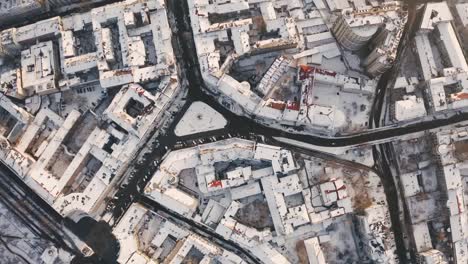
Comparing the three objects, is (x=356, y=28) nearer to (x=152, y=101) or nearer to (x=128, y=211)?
(x=152, y=101)

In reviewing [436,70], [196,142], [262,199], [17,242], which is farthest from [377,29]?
[17,242]

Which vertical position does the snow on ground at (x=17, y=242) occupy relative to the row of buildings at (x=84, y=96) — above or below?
below

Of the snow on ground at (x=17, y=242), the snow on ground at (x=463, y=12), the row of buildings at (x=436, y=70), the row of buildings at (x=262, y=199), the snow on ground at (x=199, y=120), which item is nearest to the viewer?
the row of buildings at (x=262, y=199)

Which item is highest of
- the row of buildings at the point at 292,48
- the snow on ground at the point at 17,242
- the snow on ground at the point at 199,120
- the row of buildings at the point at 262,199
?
the row of buildings at the point at 292,48

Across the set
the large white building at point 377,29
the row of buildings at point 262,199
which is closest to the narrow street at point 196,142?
the row of buildings at point 262,199

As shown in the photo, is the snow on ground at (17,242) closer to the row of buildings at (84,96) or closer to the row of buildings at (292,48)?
the row of buildings at (84,96)

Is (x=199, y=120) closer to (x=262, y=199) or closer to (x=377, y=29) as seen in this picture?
(x=262, y=199)

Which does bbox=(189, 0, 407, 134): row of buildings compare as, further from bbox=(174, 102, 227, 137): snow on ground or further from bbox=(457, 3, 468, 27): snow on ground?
bbox=(457, 3, 468, 27): snow on ground

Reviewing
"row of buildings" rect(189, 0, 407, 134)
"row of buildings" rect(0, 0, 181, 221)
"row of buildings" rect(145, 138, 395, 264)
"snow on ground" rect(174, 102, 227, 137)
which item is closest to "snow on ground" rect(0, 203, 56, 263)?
"row of buildings" rect(0, 0, 181, 221)

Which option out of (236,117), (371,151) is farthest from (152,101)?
(371,151)
